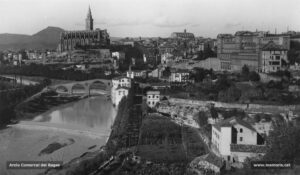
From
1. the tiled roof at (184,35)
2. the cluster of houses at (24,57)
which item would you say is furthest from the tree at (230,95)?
the tiled roof at (184,35)

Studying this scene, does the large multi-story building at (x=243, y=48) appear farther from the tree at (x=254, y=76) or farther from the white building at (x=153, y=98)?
the white building at (x=153, y=98)

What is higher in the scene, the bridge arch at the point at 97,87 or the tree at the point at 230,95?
the tree at the point at 230,95

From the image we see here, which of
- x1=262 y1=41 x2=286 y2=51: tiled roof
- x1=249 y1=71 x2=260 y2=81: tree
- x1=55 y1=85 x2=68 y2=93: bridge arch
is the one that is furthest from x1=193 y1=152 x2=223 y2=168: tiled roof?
x1=55 y1=85 x2=68 y2=93: bridge arch

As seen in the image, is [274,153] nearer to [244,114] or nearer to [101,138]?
[244,114]

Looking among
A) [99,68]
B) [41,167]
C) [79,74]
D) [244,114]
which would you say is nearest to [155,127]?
[244,114]

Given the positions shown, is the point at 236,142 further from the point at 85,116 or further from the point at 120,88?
the point at 120,88

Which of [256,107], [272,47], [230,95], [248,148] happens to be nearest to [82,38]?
[272,47]
